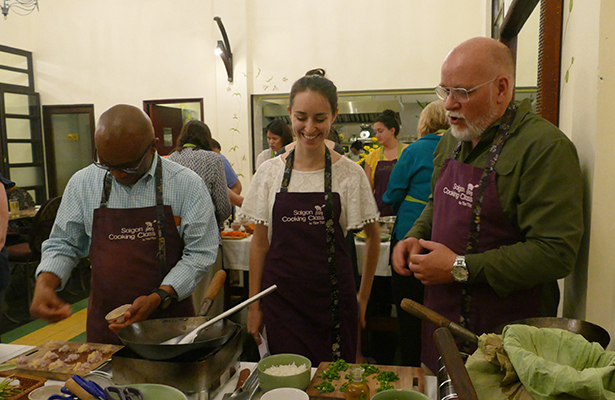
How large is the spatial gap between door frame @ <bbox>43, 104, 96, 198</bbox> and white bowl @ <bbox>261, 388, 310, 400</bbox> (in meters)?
8.04

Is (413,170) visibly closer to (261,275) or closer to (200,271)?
(261,275)

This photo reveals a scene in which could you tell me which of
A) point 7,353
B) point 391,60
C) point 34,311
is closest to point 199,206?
point 34,311

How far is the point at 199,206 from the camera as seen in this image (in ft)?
6.20

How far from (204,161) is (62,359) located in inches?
85.2

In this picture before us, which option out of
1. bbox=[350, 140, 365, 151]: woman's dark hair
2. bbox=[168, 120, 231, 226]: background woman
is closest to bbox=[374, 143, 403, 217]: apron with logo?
bbox=[168, 120, 231, 226]: background woman

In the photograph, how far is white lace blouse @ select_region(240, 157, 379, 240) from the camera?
205 cm

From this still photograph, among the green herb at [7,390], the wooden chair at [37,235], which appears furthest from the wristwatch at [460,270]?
the wooden chair at [37,235]

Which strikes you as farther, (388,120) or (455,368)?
(388,120)

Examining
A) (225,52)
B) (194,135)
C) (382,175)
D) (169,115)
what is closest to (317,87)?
(194,135)

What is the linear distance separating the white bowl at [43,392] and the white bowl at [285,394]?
0.58m

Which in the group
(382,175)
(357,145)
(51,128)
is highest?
(51,128)

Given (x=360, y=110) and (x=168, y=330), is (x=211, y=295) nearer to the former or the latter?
(x=168, y=330)

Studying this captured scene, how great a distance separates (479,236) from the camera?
145 centimetres

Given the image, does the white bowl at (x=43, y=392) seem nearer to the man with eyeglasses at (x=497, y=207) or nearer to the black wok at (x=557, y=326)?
the black wok at (x=557, y=326)
